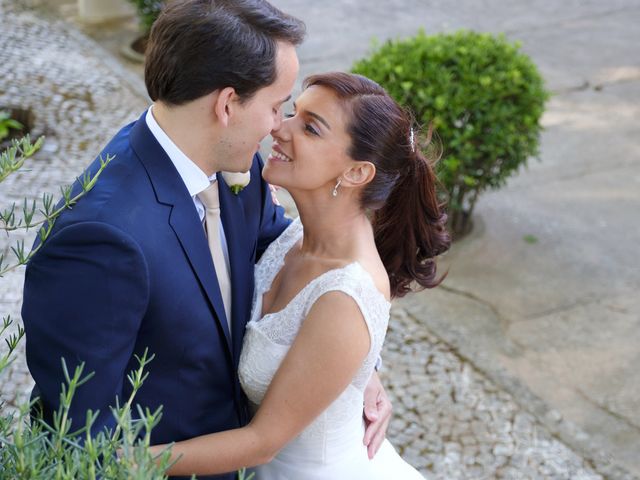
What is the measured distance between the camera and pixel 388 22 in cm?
1109

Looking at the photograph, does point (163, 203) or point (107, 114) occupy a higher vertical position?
point (163, 203)

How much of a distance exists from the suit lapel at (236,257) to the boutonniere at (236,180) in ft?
0.04

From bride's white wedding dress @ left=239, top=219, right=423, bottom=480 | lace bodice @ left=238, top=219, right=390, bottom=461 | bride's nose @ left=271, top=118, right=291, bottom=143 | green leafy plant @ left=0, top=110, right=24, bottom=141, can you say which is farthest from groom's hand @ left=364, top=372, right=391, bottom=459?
green leafy plant @ left=0, top=110, right=24, bottom=141

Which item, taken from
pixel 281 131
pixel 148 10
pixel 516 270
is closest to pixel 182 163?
pixel 281 131

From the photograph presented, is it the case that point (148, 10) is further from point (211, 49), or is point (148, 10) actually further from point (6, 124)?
point (211, 49)

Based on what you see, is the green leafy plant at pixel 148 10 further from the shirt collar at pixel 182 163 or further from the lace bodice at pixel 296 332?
the shirt collar at pixel 182 163

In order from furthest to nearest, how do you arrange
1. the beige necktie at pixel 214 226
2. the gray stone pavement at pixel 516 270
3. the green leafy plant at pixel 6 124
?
1. the green leafy plant at pixel 6 124
2. the gray stone pavement at pixel 516 270
3. the beige necktie at pixel 214 226

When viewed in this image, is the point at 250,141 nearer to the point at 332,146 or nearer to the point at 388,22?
the point at 332,146

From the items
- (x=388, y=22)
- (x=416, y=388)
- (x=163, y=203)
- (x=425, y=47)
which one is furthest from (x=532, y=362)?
(x=388, y=22)

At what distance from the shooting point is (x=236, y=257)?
271 cm

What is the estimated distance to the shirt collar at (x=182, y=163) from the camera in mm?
2455

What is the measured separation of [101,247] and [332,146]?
31.9 inches

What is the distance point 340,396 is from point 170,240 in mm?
781

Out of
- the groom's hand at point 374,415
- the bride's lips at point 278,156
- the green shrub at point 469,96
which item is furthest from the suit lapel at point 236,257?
the green shrub at point 469,96
